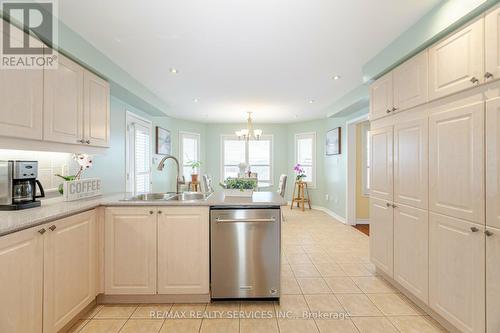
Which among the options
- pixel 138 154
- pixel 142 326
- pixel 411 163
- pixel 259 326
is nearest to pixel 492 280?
pixel 411 163

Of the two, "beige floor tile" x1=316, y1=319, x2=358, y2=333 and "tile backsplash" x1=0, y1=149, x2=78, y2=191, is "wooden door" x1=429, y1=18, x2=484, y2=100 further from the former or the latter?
"tile backsplash" x1=0, y1=149, x2=78, y2=191

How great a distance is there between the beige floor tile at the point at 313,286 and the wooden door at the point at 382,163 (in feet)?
3.68

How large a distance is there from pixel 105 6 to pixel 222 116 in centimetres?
441

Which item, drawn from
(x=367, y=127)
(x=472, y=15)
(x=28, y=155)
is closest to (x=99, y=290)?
(x=28, y=155)

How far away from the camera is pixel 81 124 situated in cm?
235

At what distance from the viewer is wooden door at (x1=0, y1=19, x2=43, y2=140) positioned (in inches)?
62.8

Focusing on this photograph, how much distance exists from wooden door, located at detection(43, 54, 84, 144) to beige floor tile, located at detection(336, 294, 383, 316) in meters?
2.86

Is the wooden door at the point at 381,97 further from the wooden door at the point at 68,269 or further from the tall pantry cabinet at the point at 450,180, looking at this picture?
the wooden door at the point at 68,269

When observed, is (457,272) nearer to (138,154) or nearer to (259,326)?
(259,326)

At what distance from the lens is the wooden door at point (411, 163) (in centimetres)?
208

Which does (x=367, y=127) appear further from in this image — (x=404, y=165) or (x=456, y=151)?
(x=456, y=151)

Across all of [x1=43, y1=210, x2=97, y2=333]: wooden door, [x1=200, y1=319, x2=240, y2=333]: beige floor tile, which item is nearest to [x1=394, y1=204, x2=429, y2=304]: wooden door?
[x1=200, y1=319, x2=240, y2=333]: beige floor tile

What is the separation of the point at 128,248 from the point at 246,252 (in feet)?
3.45

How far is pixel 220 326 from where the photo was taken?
1.98m
